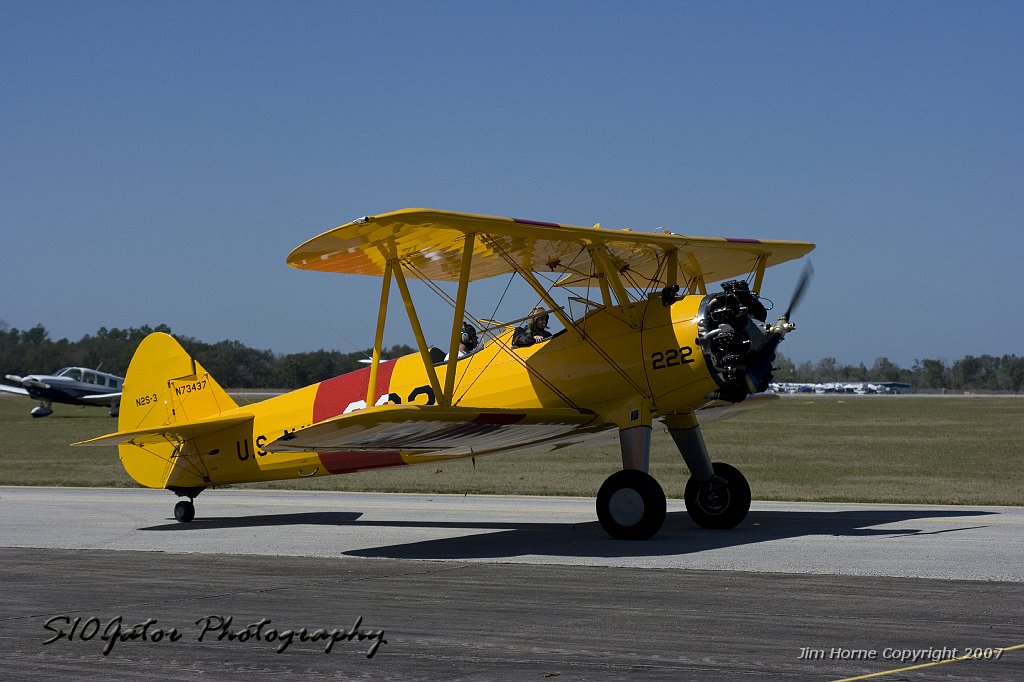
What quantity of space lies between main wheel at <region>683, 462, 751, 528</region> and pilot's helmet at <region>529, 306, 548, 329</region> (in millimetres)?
2630

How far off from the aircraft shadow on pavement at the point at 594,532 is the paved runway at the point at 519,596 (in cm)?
5

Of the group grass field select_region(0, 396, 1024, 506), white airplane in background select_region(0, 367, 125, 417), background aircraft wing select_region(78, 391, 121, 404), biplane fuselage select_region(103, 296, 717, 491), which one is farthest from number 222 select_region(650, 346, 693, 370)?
background aircraft wing select_region(78, 391, 121, 404)

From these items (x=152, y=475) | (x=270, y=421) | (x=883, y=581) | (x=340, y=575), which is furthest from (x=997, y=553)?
(x=152, y=475)

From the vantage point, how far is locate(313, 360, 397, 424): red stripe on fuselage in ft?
49.5

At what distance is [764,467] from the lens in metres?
26.6

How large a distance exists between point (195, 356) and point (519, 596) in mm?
58234

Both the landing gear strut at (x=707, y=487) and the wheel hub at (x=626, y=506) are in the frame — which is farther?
the landing gear strut at (x=707, y=487)

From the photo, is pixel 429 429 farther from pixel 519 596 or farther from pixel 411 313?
pixel 519 596

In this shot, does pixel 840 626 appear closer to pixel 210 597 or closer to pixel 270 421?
pixel 210 597

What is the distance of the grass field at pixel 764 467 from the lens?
803 inches

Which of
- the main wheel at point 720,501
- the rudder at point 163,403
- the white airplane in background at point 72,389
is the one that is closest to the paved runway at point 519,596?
the main wheel at point 720,501

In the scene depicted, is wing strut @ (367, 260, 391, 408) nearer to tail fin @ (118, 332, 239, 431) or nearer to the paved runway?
the paved runway

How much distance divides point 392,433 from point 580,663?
6.14 m

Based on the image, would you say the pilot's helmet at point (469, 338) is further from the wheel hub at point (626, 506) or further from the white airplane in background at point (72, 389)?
the white airplane in background at point (72, 389)
